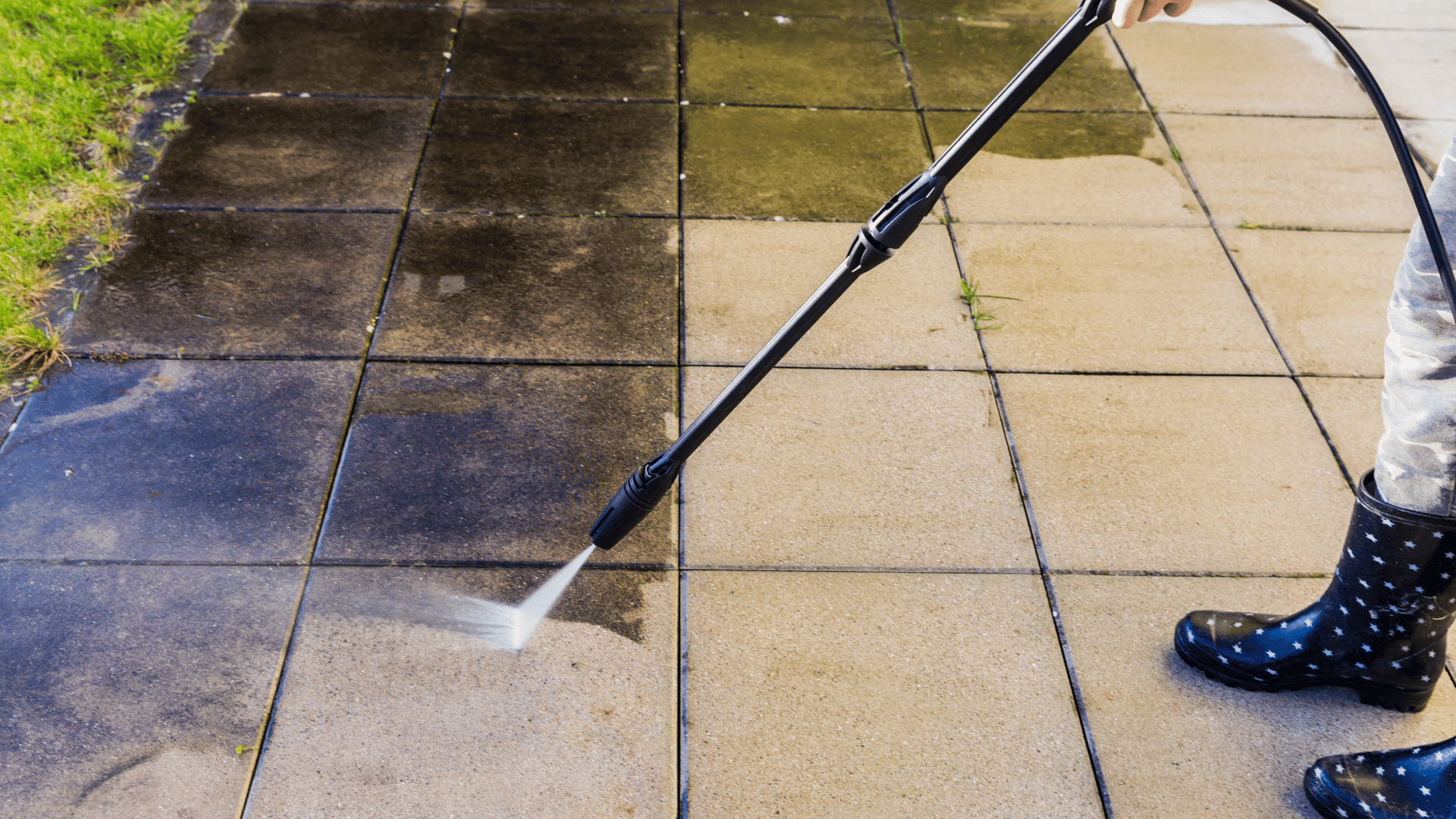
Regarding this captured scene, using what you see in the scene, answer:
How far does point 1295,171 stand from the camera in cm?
416

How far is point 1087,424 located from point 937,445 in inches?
19.5

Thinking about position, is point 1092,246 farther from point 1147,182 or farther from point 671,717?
point 671,717

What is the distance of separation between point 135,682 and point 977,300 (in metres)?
2.75

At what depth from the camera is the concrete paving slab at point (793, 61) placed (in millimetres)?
4473

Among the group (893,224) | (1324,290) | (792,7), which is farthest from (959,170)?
(792,7)

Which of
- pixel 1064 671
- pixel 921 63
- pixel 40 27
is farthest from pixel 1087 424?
pixel 40 27

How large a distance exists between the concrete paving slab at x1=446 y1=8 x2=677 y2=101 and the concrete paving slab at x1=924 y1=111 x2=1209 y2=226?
1.35 meters

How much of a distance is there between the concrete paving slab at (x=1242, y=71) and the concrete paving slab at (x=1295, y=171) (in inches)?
4.7

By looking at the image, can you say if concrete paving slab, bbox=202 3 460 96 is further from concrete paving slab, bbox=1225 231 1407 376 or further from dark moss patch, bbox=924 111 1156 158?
concrete paving slab, bbox=1225 231 1407 376

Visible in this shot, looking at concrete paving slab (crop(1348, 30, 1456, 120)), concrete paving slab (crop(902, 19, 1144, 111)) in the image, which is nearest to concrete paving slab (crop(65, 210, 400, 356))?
concrete paving slab (crop(902, 19, 1144, 111))

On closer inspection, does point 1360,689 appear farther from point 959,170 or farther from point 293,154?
point 293,154

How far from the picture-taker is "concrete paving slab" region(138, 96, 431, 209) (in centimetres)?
374

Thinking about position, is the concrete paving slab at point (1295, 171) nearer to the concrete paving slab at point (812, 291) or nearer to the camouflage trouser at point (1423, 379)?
the concrete paving slab at point (812, 291)

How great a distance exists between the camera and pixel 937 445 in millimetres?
2955
